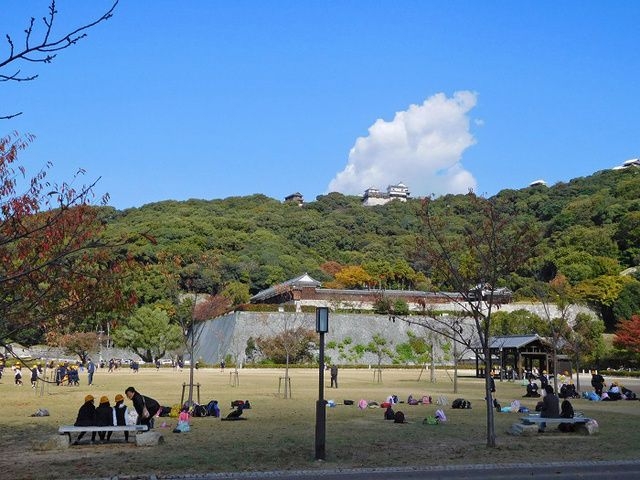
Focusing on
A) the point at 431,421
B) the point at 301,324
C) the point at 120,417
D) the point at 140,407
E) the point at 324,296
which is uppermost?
the point at 324,296

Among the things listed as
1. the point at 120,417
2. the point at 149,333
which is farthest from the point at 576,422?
the point at 149,333

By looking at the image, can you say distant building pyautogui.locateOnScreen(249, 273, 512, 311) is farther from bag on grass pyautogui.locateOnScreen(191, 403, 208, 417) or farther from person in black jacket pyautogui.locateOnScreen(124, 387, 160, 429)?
person in black jacket pyautogui.locateOnScreen(124, 387, 160, 429)

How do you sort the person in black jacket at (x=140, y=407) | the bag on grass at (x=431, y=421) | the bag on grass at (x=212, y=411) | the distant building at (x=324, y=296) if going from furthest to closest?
the distant building at (x=324, y=296)
the bag on grass at (x=212, y=411)
the bag on grass at (x=431, y=421)
the person in black jacket at (x=140, y=407)

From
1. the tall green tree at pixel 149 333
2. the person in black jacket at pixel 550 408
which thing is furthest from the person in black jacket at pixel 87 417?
the tall green tree at pixel 149 333

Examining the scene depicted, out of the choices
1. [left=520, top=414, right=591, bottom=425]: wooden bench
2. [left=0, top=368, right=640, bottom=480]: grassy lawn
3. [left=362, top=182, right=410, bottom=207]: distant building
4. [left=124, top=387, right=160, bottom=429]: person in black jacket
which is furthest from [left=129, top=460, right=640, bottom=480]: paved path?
[left=362, top=182, right=410, bottom=207]: distant building

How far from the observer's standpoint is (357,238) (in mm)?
113125

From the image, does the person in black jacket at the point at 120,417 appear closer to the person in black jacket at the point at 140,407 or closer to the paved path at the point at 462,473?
the person in black jacket at the point at 140,407

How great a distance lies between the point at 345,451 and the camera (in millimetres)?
12094

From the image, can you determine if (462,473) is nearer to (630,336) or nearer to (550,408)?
(550,408)

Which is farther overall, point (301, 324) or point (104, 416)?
point (301, 324)

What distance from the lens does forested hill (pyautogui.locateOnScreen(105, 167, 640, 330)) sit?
73394 millimetres

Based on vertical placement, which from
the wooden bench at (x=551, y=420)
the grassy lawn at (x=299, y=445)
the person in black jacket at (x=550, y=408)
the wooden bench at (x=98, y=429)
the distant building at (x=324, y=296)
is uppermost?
the distant building at (x=324, y=296)

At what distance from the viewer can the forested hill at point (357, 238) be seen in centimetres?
7339

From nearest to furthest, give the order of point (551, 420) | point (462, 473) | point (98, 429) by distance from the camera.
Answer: point (462, 473), point (98, 429), point (551, 420)
